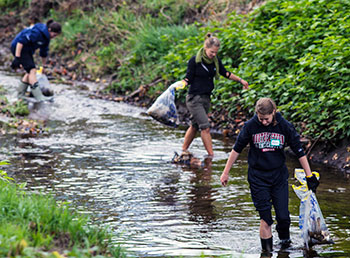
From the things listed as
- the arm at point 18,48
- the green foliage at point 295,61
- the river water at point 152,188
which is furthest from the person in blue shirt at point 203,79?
the arm at point 18,48

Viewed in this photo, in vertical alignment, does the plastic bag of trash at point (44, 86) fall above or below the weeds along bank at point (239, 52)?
below

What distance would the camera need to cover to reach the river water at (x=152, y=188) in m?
5.89

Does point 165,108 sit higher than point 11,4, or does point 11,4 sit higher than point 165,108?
point 11,4

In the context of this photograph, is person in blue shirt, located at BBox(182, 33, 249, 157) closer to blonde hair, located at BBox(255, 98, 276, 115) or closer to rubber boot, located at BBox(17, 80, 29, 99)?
blonde hair, located at BBox(255, 98, 276, 115)

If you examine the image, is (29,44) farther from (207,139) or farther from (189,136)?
(207,139)

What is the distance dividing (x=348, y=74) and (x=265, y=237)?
5.02 m

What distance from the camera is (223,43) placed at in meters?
13.8

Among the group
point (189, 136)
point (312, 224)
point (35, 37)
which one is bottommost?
point (189, 136)

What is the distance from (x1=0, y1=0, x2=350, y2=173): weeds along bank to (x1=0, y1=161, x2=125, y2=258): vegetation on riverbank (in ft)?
18.3

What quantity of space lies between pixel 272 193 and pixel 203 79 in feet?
13.7

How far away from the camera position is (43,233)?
4461 millimetres

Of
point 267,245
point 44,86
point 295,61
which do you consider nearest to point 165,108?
point 295,61

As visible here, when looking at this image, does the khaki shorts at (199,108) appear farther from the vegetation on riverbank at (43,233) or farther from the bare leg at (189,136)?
the vegetation on riverbank at (43,233)

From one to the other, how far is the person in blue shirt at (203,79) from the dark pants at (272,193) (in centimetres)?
382
